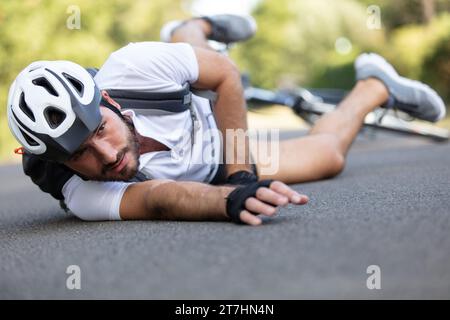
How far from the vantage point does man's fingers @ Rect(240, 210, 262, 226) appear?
2.58 meters

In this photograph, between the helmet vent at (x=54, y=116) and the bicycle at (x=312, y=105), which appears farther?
the bicycle at (x=312, y=105)

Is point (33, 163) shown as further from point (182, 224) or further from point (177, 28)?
point (177, 28)

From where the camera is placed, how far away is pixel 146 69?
3.38m

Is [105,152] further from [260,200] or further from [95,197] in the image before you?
[260,200]

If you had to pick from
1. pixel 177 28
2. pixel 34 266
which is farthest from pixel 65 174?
pixel 177 28

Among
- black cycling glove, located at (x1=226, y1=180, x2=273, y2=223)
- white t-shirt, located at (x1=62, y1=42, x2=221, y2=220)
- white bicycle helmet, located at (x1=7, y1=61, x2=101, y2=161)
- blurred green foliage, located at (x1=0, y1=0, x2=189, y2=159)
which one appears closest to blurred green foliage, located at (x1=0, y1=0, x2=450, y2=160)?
blurred green foliage, located at (x1=0, y1=0, x2=189, y2=159)

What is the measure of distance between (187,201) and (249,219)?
42 cm

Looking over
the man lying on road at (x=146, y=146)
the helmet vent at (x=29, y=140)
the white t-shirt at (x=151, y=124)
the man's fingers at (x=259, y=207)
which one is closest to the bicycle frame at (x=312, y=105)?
the man lying on road at (x=146, y=146)

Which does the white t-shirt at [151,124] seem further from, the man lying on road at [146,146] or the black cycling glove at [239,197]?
the black cycling glove at [239,197]

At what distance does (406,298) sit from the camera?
1.76 m

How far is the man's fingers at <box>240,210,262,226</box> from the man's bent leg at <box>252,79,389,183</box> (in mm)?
1559

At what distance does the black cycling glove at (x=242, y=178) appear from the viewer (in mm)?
3488

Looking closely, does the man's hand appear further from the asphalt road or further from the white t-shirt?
the white t-shirt

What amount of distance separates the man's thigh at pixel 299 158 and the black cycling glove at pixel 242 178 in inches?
24.5
